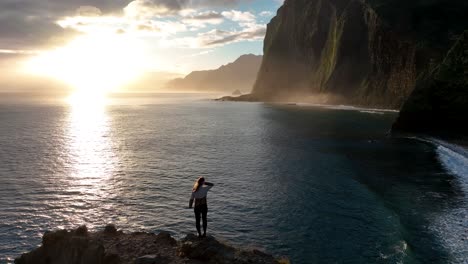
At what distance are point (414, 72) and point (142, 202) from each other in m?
97.9

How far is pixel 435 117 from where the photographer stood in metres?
64.7

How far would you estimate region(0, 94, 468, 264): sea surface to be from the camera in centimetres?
2359

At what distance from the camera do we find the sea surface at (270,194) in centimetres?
2359

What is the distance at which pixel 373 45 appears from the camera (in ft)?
428

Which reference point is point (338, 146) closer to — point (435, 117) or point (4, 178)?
point (435, 117)

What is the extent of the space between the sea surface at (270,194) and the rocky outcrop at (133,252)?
4.27m

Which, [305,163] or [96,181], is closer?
[96,181]

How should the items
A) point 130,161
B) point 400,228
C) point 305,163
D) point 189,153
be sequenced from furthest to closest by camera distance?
1. point 189,153
2. point 130,161
3. point 305,163
4. point 400,228

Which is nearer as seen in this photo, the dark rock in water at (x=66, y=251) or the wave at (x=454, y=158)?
the dark rock in water at (x=66, y=251)

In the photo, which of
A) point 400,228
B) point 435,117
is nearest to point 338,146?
point 435,117

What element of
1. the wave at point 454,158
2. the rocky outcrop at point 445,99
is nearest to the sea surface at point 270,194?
the wave at point 454,158

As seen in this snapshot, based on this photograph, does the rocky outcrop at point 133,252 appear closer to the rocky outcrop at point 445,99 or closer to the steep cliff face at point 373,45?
the rocky outcrop at point 445,99

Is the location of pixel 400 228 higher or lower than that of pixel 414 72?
lower

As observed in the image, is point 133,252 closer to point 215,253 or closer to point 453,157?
point 215,253
